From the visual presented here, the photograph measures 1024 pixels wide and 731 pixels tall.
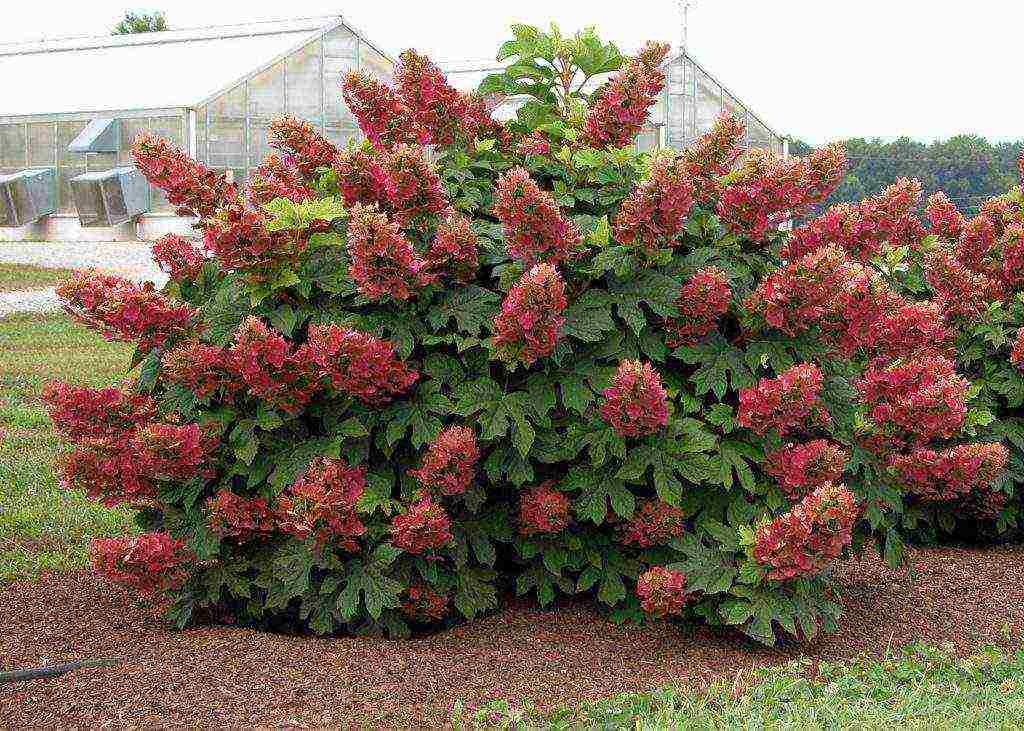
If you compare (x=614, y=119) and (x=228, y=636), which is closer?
(x=228, y=636)

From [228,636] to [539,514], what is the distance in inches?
44.9

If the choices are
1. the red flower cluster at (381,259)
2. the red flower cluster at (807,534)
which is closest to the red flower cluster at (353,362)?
the red flower cluster at (381,259)

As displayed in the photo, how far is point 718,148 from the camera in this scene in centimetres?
445

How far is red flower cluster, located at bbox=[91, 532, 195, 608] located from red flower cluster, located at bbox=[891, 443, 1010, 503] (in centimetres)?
257

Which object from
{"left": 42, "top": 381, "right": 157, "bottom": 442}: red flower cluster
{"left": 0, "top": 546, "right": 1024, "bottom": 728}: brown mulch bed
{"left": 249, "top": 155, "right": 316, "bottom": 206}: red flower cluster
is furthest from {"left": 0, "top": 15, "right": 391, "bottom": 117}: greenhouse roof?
{"left": 0, "top": 546, "right": 1024, "bottom": 728}: brown mulch bed

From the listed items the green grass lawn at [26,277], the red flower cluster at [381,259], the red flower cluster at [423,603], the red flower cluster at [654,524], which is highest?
the red flower cluster at [381,259]

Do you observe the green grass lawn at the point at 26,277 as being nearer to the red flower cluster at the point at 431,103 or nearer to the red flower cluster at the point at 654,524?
the red flower cluster at the point at 431,103

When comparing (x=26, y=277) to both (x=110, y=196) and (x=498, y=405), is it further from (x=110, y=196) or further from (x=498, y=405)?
(x=498, y=405)

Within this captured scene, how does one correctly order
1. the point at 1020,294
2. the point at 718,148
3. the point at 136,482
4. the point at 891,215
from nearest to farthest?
the point at 136,482 < the point at 718,148 < the point at 891,215 < the point at 1020,294

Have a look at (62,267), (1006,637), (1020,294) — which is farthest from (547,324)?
(62,267)

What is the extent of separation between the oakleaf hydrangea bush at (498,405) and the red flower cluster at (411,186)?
0.04 feet

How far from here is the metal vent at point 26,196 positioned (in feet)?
86.3

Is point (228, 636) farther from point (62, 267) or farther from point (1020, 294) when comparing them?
point (62, 267)

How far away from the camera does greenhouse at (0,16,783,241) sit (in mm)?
25297
